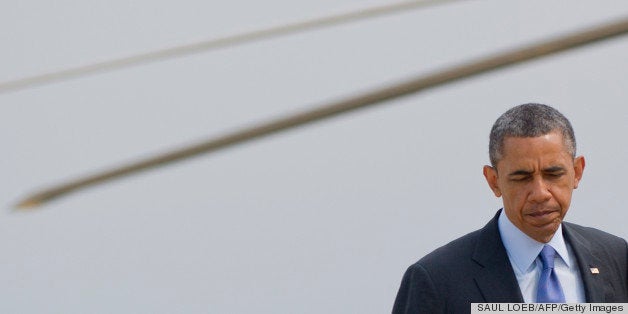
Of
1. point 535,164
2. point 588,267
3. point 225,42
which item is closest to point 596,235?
point 588,267

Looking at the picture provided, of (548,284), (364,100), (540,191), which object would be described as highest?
(540,191)

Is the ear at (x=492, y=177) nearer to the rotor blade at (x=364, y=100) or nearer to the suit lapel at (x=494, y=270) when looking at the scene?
the suit lapel at (x=494, y=270)

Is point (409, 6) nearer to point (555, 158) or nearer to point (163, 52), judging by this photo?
point (163, 52)

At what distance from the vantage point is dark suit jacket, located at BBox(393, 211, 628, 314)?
56.9 inches

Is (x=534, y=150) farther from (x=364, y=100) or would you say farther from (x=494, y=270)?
(x=364, y=100)

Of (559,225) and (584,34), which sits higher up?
(559,225)

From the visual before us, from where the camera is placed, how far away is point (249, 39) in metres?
0.36

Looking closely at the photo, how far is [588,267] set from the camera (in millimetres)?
1445

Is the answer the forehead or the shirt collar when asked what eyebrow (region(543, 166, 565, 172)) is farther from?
the shirt collar

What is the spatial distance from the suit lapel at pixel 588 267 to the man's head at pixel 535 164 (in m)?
0.06

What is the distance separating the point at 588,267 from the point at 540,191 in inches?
5.8

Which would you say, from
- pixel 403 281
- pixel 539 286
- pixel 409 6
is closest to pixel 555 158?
pixel 539 286

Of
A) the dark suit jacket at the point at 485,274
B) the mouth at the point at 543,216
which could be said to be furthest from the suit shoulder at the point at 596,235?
the mouth at the point at 543,216

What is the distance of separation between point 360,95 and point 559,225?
1194 mm
